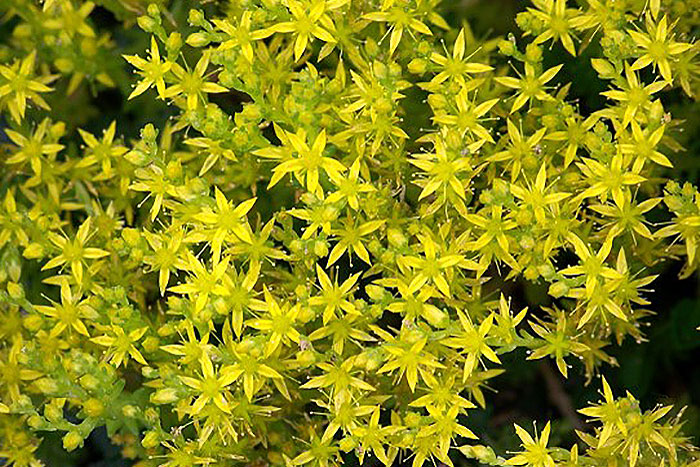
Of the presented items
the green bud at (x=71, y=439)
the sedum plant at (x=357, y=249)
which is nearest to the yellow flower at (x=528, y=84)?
the sedum plant at (x=357, y=249)

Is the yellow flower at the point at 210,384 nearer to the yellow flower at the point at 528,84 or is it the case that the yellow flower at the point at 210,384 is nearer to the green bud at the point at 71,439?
the green bud at the point at 71,439

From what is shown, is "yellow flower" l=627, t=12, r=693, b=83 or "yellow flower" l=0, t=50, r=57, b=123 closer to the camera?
"yellow flower" l=627, t=12, r=693, b=83

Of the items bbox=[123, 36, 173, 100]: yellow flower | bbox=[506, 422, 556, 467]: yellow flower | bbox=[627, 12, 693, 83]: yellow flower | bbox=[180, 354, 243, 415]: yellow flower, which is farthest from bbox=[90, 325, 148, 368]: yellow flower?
bbox=[627, 12, 693, 83]: yellow flower

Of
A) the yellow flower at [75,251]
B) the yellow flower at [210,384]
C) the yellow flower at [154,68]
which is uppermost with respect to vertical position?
the yellow flower at [154,68]

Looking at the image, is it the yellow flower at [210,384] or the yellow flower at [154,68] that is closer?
the yellow flower at [210,384]

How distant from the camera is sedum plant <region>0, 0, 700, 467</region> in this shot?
191cm

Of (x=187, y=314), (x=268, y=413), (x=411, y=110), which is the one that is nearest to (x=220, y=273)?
(x=187, y=314)

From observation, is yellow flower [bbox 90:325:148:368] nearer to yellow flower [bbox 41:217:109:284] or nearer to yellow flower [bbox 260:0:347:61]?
yellow flower [bbox 41:217:109:284]

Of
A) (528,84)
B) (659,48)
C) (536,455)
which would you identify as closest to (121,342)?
(536,455)

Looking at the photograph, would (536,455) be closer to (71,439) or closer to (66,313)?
(71,439)

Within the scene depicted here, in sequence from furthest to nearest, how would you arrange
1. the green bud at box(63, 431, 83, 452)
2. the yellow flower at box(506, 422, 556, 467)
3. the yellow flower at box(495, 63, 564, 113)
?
the yellow flower at box(495, 63, 564, 113) → the green bud at box(63, 431, 83, 452) → the yellow flower at box(506, 422, 556, 467)

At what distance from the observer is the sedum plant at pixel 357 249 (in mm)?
1914

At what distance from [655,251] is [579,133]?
31cm

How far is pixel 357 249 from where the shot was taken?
1.97m
